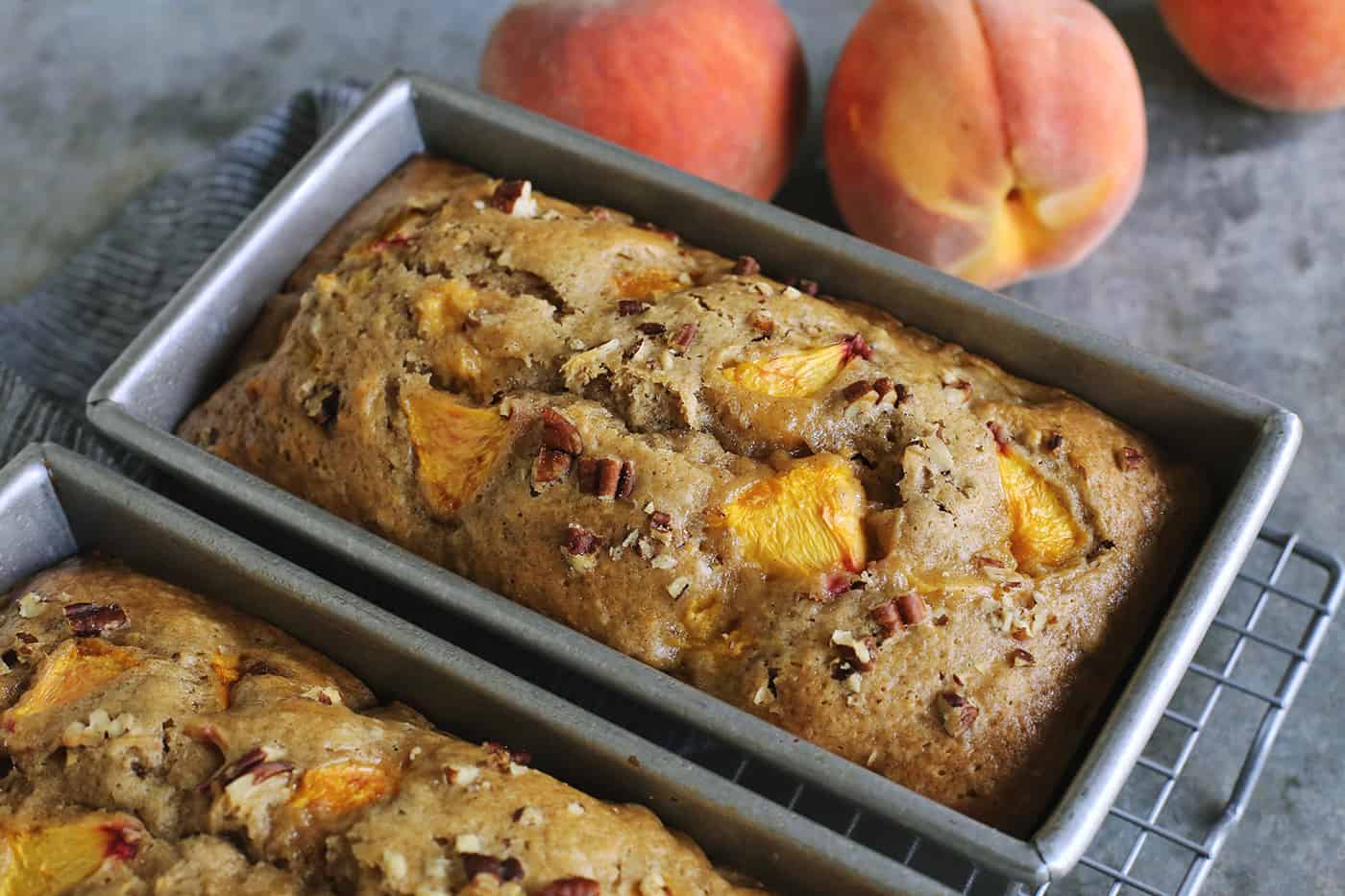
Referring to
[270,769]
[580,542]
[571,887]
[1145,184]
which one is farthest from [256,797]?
[1145,184]

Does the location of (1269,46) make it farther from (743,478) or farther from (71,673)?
(71,673)

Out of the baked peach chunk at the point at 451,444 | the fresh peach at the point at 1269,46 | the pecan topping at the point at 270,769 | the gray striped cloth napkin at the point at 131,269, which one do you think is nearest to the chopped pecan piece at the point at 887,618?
the baked peach chunk at the point at 451,444

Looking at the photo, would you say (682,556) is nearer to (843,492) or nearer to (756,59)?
(843,492)

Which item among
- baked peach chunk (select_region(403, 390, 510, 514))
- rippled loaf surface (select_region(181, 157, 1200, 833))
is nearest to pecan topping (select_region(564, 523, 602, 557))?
rippled loaf surface (select_region(181, 157, 1200, 833))

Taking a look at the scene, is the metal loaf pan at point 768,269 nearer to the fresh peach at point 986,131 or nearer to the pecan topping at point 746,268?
the pecan topping at point 746,268

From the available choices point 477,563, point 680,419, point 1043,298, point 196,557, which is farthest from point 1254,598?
point 196,557
